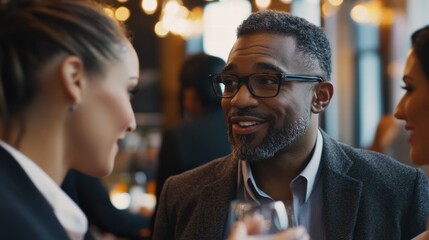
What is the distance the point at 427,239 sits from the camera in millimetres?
1952

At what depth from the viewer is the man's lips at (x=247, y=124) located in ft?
7.54

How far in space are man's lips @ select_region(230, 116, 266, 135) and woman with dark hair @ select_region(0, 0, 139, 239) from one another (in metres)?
0.73

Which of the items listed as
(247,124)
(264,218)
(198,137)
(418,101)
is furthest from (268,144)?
(198,137)

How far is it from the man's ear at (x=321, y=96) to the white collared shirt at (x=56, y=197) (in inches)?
42.2

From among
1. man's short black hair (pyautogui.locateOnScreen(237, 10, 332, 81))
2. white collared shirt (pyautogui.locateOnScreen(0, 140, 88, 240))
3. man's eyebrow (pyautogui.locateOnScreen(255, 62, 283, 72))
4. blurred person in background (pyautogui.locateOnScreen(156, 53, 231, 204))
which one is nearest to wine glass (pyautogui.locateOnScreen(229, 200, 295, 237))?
white collared shirt (pyautogui.locateOnScreen(0, 140, 88, 240))

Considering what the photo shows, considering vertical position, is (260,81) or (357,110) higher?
(260,81)

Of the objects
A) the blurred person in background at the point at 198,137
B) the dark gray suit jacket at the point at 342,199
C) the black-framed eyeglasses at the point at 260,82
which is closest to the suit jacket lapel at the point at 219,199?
the dark gray suit jacket at the point at 342,199

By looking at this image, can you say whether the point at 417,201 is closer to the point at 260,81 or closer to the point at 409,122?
the point at 409,122

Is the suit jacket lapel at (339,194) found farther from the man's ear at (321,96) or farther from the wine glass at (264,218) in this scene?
the wine glass at (264,218)

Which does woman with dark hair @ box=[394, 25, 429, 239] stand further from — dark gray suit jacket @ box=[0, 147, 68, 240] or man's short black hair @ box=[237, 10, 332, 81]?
dark gray suit jacket @ box=[0, 147, 68, 240]

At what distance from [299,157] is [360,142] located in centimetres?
813

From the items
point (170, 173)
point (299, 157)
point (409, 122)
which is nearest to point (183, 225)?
point (299, 157)

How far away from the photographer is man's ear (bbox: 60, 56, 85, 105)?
1519 mm

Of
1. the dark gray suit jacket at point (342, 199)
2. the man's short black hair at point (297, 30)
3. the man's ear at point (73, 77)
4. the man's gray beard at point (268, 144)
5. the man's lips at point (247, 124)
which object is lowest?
the dark gray suit jacket at point (342, 199)
